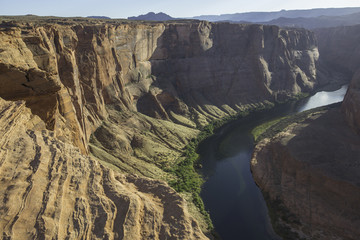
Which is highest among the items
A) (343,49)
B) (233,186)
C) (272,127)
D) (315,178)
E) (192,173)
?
(343,49)

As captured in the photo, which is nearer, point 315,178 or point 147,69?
point 315,178

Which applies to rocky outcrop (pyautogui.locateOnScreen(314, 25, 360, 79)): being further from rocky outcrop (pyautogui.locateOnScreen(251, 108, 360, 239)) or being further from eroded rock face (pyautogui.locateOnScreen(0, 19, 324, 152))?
rocky outcrop (pyautogui.locateOnScreen(251, 108, 360, 239))

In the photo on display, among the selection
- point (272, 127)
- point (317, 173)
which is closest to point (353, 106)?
point (272, 127)

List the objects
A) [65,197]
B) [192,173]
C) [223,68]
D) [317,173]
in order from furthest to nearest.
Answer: [223,68]
[192,173]
[317,173]
[65,197]

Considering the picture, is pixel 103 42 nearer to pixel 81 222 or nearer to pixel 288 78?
pixel 81 222

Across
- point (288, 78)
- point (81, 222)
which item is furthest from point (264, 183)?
point (288, 78)

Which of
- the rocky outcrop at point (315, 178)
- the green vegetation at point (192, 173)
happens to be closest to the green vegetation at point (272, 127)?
the rocky outcrop at point (315, 178)

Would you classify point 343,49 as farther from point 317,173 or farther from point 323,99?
point 317,173
